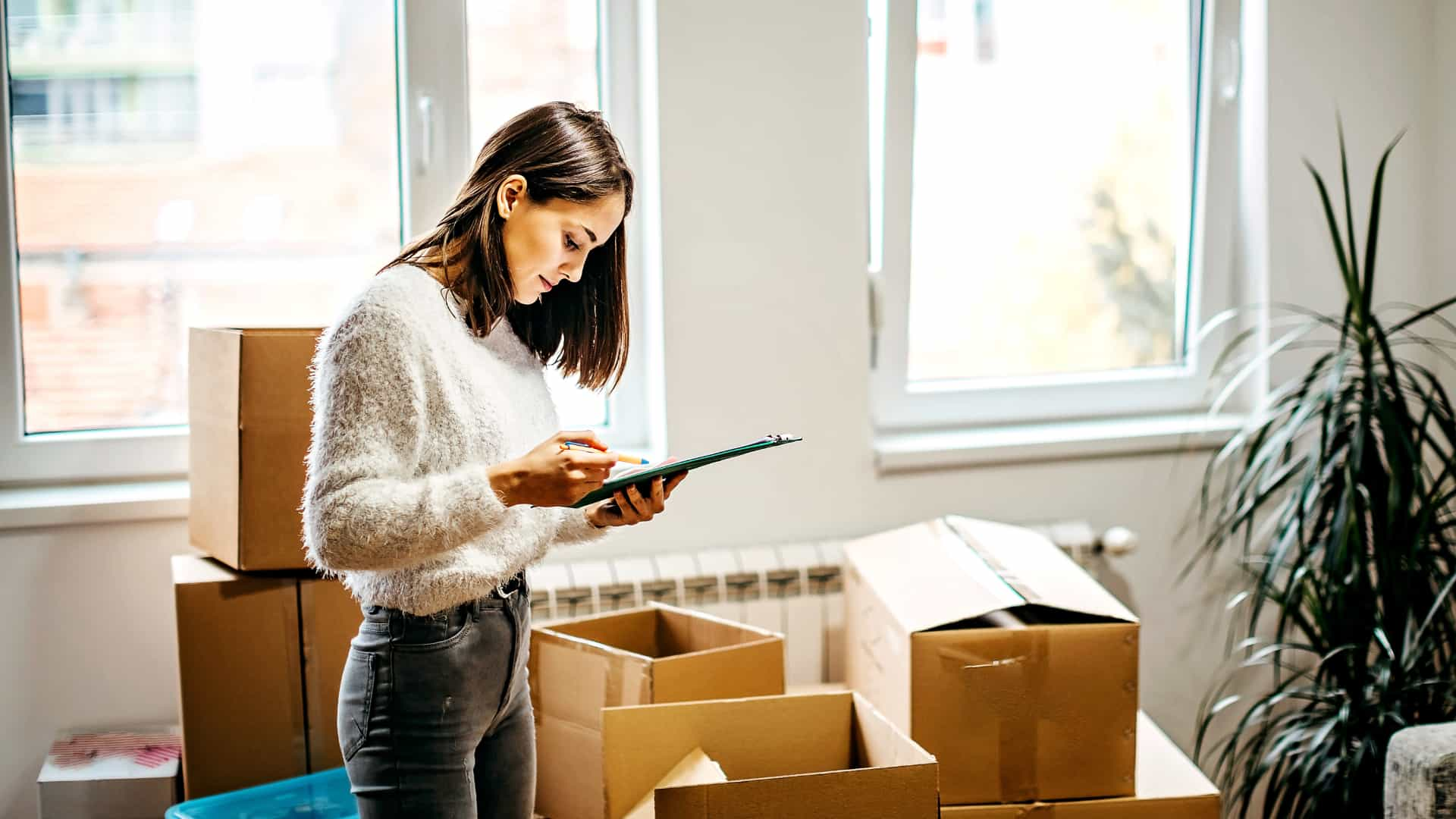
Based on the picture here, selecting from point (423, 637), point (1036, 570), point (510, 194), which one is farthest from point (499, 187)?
point (1036, 570)

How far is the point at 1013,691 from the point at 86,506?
159cm

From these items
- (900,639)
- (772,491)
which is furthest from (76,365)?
(900,639)

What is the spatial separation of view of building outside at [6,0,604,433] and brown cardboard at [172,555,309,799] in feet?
2.02

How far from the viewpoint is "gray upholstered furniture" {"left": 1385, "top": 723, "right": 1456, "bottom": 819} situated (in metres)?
1.68

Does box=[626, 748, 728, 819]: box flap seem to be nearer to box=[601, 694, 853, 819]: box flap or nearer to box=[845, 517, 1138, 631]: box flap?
box=[601, 694, 853, 819]: box flap

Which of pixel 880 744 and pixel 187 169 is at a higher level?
→ pixel 187 169

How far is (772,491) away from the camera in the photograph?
241cm

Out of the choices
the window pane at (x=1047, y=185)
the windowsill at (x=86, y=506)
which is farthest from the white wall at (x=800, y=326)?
the window pane at (x=1047, y=185)

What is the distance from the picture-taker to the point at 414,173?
7.52 ft

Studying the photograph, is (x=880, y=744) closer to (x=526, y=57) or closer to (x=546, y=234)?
(x=546, y=234)

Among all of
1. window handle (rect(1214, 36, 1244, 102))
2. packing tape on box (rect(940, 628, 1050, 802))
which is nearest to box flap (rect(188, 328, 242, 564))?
packing tape on box (rect(940, 628, 1050, 802))

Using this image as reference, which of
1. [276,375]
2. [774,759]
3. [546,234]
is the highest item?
[546,234]

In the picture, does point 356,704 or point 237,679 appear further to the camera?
point 237,679

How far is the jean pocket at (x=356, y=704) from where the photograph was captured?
124 centimetres
